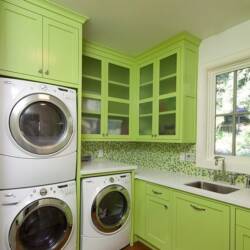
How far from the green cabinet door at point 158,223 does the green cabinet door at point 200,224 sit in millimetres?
112

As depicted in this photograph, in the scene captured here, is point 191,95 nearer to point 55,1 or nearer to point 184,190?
point 184,190

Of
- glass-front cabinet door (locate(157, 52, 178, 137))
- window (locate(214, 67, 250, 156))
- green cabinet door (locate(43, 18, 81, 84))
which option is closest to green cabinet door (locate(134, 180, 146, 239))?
glass-front cabinet door (locate(157, 52, 178, 137))

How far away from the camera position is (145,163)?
2988 mm

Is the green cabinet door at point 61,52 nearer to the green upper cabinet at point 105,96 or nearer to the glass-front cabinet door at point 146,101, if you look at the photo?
the green upper cabinet at point 105,96

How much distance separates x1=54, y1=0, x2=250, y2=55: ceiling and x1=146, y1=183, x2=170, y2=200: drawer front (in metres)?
1.69

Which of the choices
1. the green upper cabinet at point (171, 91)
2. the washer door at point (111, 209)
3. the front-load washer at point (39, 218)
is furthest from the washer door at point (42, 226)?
the green upper cabinet at point (171, 91)

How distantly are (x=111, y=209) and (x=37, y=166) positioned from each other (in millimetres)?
1032

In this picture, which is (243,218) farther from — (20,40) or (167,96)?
(20,40)

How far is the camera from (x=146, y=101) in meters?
2.64

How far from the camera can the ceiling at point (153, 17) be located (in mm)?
1635

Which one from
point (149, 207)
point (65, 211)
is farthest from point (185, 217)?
point (65, 211)

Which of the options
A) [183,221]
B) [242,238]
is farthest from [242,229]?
[183,221]

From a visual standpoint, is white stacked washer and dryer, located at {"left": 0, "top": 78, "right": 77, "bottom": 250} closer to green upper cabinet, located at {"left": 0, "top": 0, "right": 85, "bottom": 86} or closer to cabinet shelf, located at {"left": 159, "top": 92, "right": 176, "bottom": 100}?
green upper cabinet, located at {"left": 0, "top": 0, "right": 85, "bottom": 86}

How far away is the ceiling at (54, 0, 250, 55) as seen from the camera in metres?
1.63
